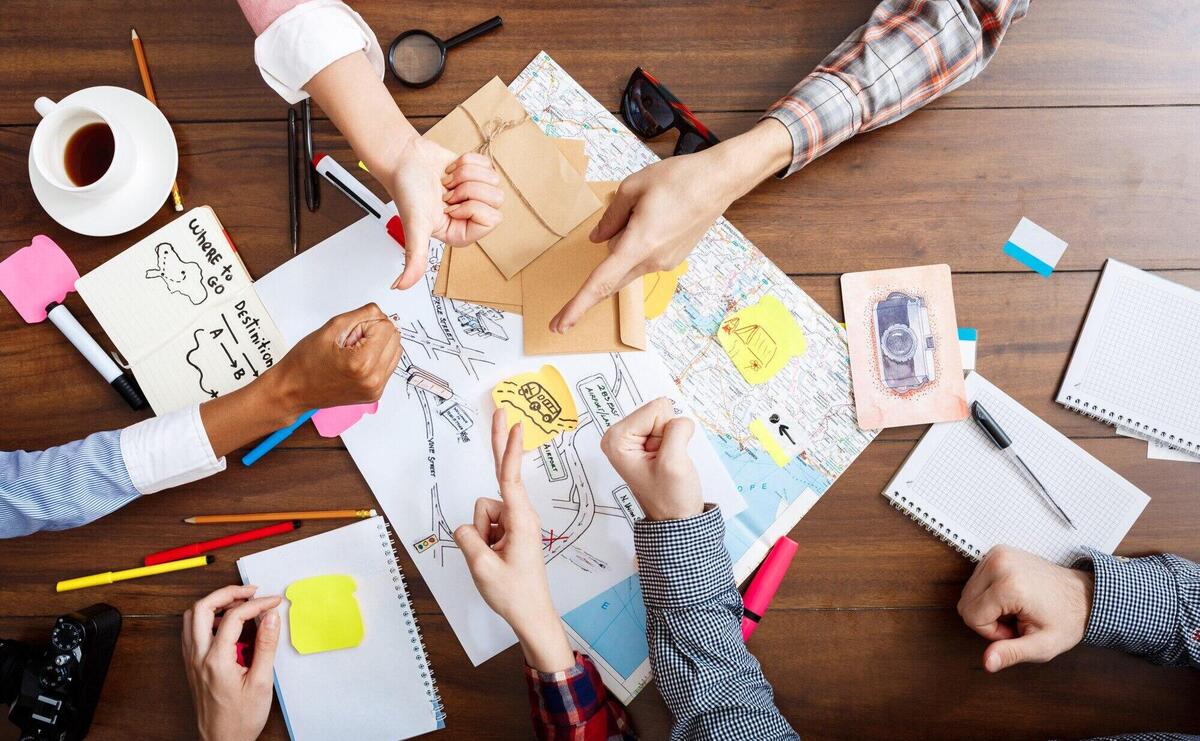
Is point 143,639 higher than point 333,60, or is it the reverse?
point 333,60

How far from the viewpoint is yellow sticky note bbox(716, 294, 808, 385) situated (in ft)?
3.36

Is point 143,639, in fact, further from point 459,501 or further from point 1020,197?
point 1020,197

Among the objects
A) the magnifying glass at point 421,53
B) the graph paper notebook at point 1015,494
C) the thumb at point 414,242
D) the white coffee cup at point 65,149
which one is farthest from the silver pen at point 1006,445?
the white coffee cup at point 65,149

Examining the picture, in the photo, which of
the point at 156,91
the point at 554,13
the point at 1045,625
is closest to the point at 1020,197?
the point at 1045,625

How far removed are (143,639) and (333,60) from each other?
82 cm

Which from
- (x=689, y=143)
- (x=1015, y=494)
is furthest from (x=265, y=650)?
(x=1015, y=494)

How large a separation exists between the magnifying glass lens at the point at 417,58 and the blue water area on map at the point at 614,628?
76cm

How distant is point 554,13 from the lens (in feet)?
3.51

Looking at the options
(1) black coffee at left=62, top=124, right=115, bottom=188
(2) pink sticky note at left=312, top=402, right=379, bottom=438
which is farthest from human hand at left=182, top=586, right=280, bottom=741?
(1) black coffee at left=62, top=124, right=115, bottom=188

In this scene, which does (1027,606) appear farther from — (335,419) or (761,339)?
(335,419)

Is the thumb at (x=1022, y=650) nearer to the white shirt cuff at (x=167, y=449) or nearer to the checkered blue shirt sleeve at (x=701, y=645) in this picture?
the checkered blue shirt sleeve at (x=701, y=645)

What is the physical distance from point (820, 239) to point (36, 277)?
1.10 metres

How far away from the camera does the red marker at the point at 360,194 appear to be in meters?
1.03

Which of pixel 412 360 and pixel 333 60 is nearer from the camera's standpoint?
pixel 333 60
